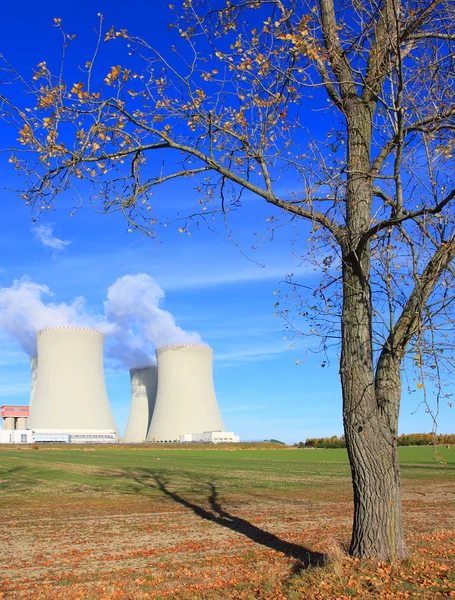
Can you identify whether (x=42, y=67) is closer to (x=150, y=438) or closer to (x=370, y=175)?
(x=370, y=175)

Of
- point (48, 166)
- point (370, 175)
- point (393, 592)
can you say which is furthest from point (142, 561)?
point (370, 175)

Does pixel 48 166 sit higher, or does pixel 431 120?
pixel 431 120

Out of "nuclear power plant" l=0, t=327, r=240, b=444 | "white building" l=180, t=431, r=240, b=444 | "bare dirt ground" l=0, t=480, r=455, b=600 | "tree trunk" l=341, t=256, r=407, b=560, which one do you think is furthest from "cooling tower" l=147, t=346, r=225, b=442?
"tree trunk" l=341, t=256, r=407, b=560

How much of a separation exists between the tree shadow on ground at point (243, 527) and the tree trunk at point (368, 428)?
50 centimetres

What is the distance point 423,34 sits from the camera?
4754 millimetres

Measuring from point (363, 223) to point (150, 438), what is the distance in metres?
38.8

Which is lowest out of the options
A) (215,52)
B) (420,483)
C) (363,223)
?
(420,483)

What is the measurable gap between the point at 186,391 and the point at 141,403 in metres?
13.0

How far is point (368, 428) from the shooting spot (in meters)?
4.64

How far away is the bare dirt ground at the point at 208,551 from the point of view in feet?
13.9

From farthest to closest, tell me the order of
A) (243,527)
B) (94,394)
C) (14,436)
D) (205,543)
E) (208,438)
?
(14,436) < (208,438) < (94,394) < (243,527) < (205,543)

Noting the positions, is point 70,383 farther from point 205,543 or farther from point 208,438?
point 205,543

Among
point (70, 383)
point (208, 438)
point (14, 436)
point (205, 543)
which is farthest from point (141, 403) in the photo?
point (205, 543)

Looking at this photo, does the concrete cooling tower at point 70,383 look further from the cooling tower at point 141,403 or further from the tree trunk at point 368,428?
the tree trunk at point 368,428
